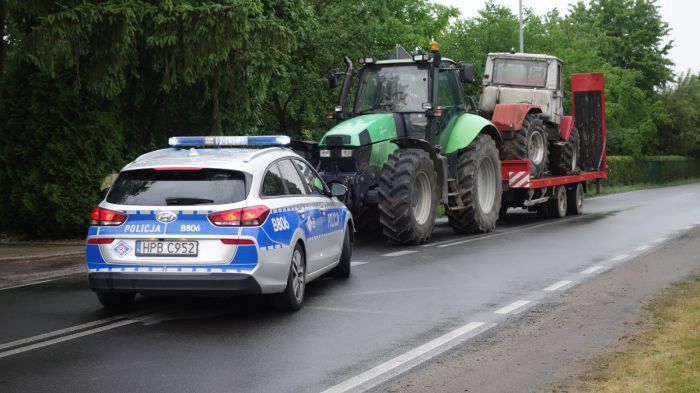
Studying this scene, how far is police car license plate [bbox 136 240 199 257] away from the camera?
8.48 m

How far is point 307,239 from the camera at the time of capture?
974cm

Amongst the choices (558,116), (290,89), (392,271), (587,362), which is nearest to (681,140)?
(290,89)

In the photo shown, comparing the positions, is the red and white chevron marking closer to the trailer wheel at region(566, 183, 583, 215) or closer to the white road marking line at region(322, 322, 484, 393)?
the trailer wheel at region(566, 183, 583, 215)

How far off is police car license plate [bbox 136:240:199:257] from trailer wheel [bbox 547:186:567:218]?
14884 millimetres

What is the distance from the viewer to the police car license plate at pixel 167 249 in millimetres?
8477

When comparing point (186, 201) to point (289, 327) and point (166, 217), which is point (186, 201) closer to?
point (166, 217)

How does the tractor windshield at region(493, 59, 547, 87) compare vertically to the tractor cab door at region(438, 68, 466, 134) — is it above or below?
above

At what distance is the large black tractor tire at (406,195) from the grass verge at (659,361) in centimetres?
620

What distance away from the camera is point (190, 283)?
331 inches

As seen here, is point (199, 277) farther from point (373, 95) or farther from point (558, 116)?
point (558, 116)

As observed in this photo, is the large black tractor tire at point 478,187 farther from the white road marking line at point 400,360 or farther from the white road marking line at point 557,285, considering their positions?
the white road marking line at point 400,360

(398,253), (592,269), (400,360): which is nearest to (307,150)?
(398,253)

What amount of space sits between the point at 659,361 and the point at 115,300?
16.8 ft

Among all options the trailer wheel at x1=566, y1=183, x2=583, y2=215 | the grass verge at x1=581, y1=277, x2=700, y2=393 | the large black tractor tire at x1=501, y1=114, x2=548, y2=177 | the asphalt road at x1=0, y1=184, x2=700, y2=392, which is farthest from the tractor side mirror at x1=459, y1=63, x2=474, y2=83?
the grass verge at x1=581, y1=277, x2=700, y2=393
